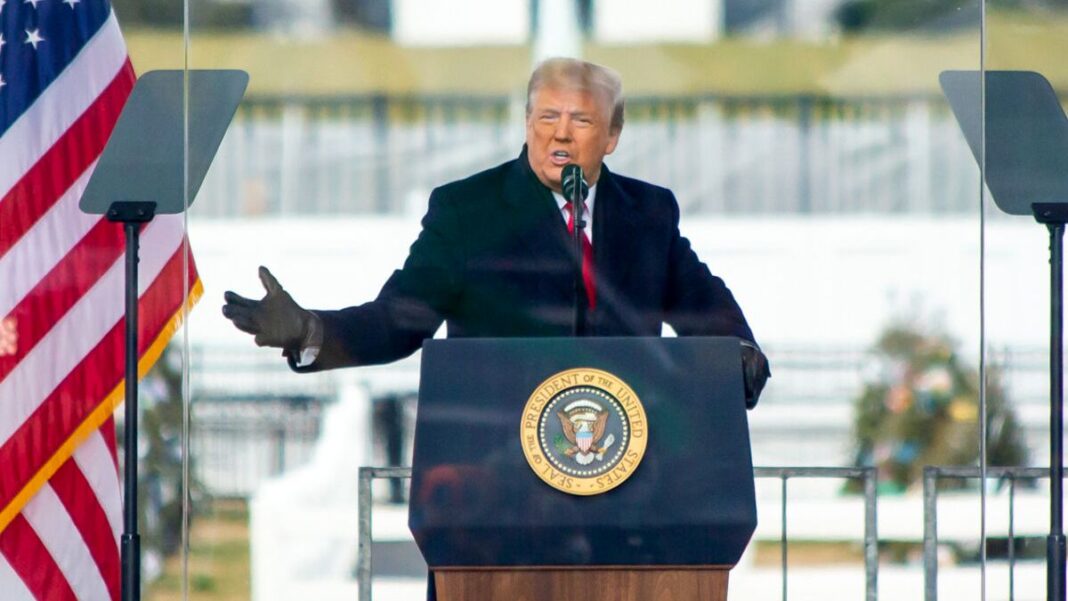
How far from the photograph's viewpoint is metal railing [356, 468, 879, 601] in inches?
169

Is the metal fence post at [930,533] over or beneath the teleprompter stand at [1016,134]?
beneath

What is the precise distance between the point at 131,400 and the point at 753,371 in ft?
5.21

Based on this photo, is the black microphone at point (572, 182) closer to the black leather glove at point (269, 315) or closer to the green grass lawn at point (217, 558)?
the black leather glove at point (269, 315)

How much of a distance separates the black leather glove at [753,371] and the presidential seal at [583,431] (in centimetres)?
57

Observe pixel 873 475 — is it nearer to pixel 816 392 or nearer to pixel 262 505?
pixel 816 392

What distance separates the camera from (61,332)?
4.41 metres

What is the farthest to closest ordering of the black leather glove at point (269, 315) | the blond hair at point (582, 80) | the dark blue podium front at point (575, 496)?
the blond hair at point (582, 80) → the black leather glove at point (269, 315) → the dark blue podium front at point (575, 496)

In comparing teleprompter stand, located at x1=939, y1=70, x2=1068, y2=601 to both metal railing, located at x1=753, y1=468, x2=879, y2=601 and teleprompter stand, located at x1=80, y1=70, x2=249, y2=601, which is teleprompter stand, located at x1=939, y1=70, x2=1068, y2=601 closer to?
metal railing, located at x1=753, y1=468, x2=879, y2=601

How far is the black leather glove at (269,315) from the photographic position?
130 inches

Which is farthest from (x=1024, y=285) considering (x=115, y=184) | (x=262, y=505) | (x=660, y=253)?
(x=115, y=184)

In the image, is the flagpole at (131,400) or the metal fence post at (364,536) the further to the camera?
the metal fence post at (364,536)

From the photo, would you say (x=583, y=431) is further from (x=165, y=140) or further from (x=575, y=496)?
(x=165, y=140)

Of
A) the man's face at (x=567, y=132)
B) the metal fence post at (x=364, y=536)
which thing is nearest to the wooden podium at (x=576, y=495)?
the man's face at (x=567, y=132)

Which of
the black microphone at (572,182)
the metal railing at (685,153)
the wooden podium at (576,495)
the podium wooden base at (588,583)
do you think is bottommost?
the podium wooden base at (588,583)
